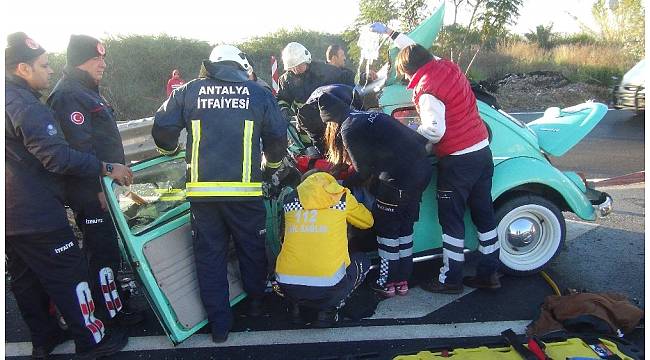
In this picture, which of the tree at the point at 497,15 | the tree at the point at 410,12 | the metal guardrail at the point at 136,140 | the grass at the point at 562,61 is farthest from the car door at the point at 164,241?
the grass at the point at 562,61

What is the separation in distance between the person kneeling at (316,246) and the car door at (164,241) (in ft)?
1.75

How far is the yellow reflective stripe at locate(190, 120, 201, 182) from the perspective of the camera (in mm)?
3064

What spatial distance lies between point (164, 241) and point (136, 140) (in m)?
4.14

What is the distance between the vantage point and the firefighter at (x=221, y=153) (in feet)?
10.0

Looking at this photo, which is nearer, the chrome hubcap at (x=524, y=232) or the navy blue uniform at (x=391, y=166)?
the navy blue uniform at (x=391, y=166)

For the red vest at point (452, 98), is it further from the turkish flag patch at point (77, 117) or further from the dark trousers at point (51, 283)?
the dark trousers at point (51, 283)

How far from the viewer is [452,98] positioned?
3.37m

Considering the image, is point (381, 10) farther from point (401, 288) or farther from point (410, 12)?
point (401, 288)

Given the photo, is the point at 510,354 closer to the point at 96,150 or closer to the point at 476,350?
the point at 476,350

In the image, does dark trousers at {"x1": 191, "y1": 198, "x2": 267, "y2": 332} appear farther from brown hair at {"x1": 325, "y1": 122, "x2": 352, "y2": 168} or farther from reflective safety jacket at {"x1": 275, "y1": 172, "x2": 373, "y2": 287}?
brown hair at {"x1": 325, "y1": 122, "x2": 352, "y2": 168}

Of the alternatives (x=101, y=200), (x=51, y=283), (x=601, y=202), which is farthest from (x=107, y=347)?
(x=601, y=202)

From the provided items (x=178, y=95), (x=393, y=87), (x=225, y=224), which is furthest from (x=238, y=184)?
(x=393, y=87)

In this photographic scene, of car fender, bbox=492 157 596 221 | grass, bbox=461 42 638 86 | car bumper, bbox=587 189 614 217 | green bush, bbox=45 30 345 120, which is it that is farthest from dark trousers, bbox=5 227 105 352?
grass, bbox=461 42 638 86

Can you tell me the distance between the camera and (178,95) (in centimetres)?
312
